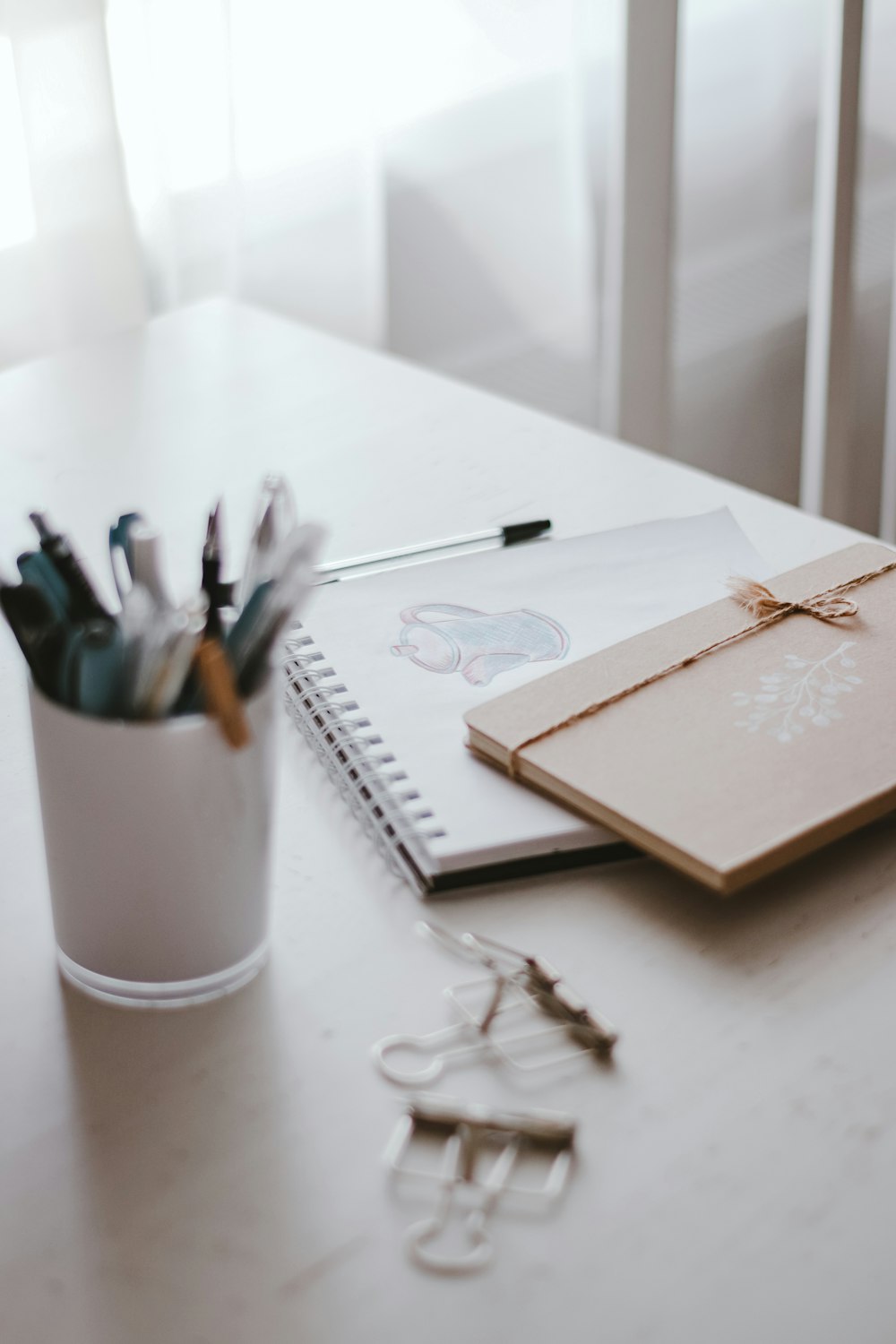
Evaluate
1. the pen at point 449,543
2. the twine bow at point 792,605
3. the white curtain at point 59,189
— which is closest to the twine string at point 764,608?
the twine bow at point 792,605

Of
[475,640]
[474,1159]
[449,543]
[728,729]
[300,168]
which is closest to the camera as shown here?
[474,1159]

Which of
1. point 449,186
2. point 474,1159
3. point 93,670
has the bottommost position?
point 474,1159

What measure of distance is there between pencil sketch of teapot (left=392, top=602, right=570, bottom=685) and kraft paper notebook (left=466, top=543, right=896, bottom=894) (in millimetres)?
44

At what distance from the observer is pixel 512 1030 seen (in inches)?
20.6

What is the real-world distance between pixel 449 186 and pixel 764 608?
1227 millimetres

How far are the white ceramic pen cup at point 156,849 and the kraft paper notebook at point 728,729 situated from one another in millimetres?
154

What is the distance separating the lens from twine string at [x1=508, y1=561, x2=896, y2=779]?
0.66 meters

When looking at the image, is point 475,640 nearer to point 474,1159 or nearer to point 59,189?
point 474,1159

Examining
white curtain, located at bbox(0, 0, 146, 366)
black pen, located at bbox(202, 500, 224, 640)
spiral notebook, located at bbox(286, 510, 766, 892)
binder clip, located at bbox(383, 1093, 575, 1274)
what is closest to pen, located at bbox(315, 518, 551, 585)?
spiral notebook, located at bbox(286, 510, 766, 892)

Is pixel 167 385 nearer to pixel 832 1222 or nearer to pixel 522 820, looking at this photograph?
pixel 522 820

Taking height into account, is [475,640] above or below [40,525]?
below

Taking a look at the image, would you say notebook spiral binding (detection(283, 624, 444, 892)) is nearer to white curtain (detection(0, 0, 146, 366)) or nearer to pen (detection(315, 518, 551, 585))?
pen (detection(315, 518, 551, 585))

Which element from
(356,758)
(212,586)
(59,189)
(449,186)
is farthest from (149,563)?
(449,186)

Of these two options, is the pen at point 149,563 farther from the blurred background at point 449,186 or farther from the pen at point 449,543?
the blurred background at point 449,186
